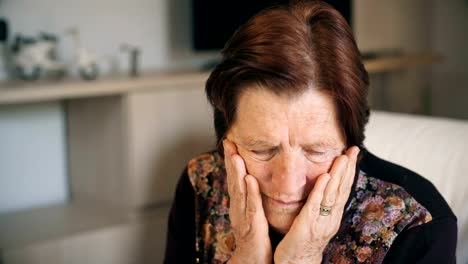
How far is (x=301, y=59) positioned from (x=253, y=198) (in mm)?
279

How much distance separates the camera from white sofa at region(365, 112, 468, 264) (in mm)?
1450

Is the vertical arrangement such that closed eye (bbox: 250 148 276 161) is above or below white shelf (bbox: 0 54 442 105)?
above

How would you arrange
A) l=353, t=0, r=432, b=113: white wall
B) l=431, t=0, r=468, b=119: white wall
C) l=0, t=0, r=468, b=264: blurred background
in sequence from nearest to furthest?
1. l=0, t=0, r=468, b=264: blurred background
2. l=353, t=0, r=432, b=113: white wall
3. l=431, t=0, r=468, b=119: white wall

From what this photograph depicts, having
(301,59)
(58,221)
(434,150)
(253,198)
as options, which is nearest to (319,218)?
(253,198)

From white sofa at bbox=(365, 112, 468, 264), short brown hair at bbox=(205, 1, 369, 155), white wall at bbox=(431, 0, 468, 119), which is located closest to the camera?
short brown hair at bbox=(205, 1, 369, 155)

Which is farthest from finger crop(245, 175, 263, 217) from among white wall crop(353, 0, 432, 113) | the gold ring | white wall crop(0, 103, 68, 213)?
white wall crop(353, 0, 432, 113)

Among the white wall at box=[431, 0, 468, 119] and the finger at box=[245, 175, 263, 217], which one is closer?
the finger at box=[245, 175, 263, 217]

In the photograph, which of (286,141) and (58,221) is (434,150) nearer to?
(286,141)

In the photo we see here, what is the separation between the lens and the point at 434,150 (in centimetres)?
154

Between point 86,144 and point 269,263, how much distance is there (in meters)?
1.77

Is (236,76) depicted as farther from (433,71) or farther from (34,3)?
(433,71)

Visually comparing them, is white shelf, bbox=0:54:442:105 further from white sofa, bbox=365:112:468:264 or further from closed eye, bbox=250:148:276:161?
closed eye, bbox=250:148:276:161

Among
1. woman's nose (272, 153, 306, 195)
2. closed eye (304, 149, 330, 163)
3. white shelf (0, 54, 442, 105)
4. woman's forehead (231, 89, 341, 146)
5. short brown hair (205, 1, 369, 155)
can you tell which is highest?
short brown hair (205, 1, 369, 155)

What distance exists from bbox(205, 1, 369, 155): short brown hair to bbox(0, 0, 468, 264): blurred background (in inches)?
56.0
